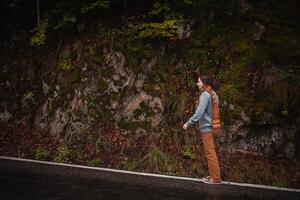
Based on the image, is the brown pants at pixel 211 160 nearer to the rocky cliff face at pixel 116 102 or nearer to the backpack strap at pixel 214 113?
the backpack strap at pixel 214 113

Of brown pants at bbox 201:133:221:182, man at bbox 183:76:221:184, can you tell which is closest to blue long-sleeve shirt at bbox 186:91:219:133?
man at bbox 183:76:221:184

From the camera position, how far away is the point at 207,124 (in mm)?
8594

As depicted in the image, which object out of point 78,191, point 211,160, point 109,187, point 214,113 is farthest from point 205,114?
point 78,191

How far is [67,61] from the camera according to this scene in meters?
12.3

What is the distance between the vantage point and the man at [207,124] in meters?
8.39

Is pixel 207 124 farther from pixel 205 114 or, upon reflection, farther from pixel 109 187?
pixel 109 187

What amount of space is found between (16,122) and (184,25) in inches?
211

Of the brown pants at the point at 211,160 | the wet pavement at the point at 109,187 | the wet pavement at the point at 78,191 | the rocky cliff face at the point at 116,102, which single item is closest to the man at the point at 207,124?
the brown pants at the point at 211,160

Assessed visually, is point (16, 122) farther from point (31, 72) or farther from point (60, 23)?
point (60, 23)

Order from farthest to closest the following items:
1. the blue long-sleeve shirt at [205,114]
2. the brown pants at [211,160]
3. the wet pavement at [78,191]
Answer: the blue long-sleeve shirt at [205,114], the brown pants at [211,160], the wet pavement at [78,191]

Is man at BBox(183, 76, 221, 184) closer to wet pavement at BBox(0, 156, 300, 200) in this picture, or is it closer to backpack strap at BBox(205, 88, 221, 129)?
backpack strap at BBox(205, 88, 221, 129)

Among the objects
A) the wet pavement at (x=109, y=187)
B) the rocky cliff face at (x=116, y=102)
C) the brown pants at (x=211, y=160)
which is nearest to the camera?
the wet pavement at (x=109, y=187)

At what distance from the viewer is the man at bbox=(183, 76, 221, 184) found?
8.39m

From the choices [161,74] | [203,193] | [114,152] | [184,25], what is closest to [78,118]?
[114,152]
